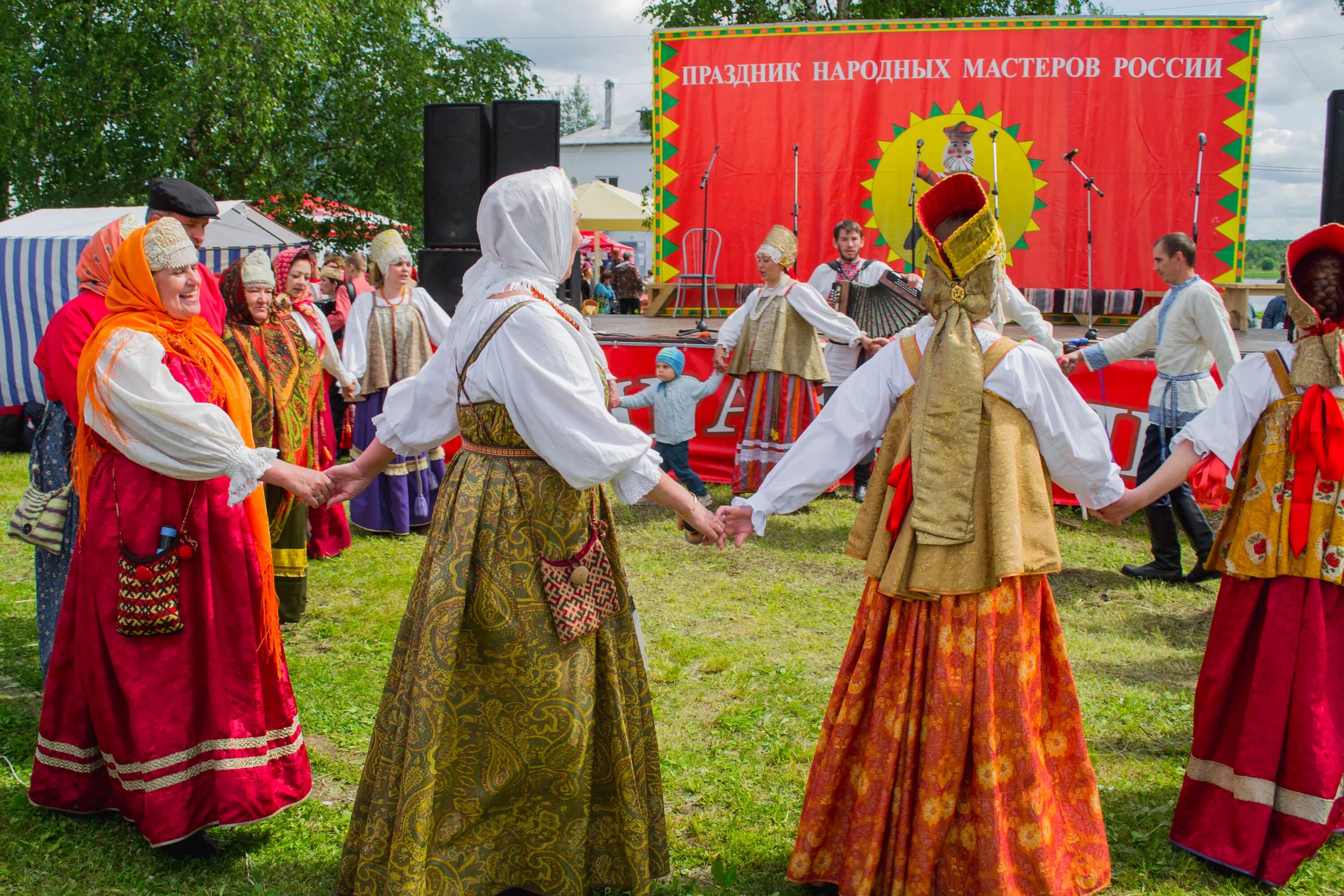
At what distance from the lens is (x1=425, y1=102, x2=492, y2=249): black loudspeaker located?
266 inches

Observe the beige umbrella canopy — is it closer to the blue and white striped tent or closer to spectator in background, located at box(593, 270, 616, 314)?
spectator in background, located at box(593, 270, 616, 314)

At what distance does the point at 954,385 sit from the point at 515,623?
45.4 inches

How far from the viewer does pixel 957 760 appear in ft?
7.65

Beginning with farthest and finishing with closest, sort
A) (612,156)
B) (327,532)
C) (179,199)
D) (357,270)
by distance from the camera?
1. (612,156)
2. (357,270)
3. (327,532)
4. (179,199)

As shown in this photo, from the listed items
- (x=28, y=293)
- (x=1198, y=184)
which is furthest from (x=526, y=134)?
(x=1198, y=184)

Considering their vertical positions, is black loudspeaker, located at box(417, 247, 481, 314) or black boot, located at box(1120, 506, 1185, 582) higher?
black loudspeaker, located at box(417, 247, 481, 314)

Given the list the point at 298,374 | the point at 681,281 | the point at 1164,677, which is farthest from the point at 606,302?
the point at 1164,677

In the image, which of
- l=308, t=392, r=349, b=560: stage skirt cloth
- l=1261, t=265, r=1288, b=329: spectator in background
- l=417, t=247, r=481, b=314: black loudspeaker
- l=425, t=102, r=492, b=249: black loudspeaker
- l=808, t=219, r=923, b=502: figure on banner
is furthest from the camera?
l=1261, t=265, r=1288, b=329: spectator in background

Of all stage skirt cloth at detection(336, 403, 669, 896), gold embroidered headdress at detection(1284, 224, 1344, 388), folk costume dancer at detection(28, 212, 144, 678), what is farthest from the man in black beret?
gold embroidered headdress at detection(1284, 224, 1344, 388)

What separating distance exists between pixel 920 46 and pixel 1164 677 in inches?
358

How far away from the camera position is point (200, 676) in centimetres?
278

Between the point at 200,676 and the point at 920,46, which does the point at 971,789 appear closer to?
the point at 200,676

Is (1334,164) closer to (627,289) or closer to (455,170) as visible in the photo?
(455,170)

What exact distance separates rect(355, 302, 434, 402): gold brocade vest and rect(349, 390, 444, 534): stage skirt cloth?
0.29ft
